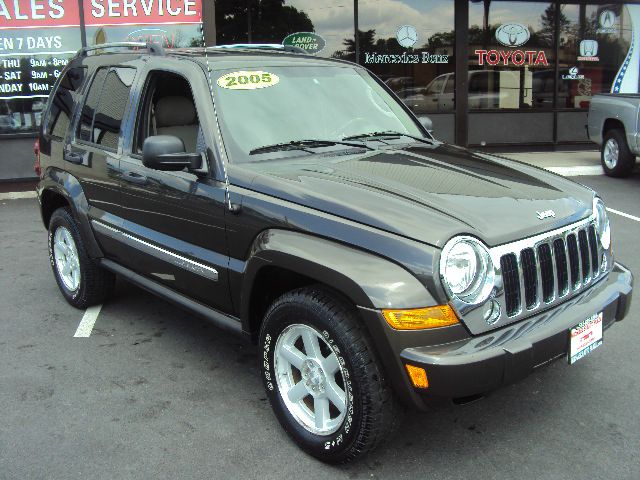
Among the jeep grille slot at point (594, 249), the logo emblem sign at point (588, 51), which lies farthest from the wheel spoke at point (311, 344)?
the logo emblem sign at point (588, 51)

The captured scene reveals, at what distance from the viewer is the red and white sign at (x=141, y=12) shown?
10477mm

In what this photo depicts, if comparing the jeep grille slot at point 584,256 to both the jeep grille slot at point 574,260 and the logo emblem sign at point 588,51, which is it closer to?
the jeep grille slot at point 574,260

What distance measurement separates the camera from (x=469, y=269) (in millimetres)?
2703

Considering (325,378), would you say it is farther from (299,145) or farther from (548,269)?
(299,145)

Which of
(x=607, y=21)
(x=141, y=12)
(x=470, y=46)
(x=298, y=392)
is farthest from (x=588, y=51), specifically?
(x=298, y=392)

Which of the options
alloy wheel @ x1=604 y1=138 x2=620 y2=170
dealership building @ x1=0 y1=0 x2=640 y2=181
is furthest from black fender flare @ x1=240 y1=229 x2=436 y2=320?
alloy wheel @ x1=604 y1=138 x2=620 y2=170

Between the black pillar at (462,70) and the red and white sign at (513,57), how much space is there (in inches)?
15.6

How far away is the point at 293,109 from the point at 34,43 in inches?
319

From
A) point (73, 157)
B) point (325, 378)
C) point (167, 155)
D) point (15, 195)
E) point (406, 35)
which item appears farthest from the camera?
point (406, 35)

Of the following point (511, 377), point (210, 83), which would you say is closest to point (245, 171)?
point (210, 83)

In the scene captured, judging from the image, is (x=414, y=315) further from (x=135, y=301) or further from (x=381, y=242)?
(x=135, y=301)

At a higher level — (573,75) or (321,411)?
(573,75)

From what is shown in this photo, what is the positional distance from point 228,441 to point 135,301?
7.93 feet

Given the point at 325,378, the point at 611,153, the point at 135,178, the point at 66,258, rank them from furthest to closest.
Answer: the point at 611,153
the point at 66,258
the point at 135,178
the point at 325,378
